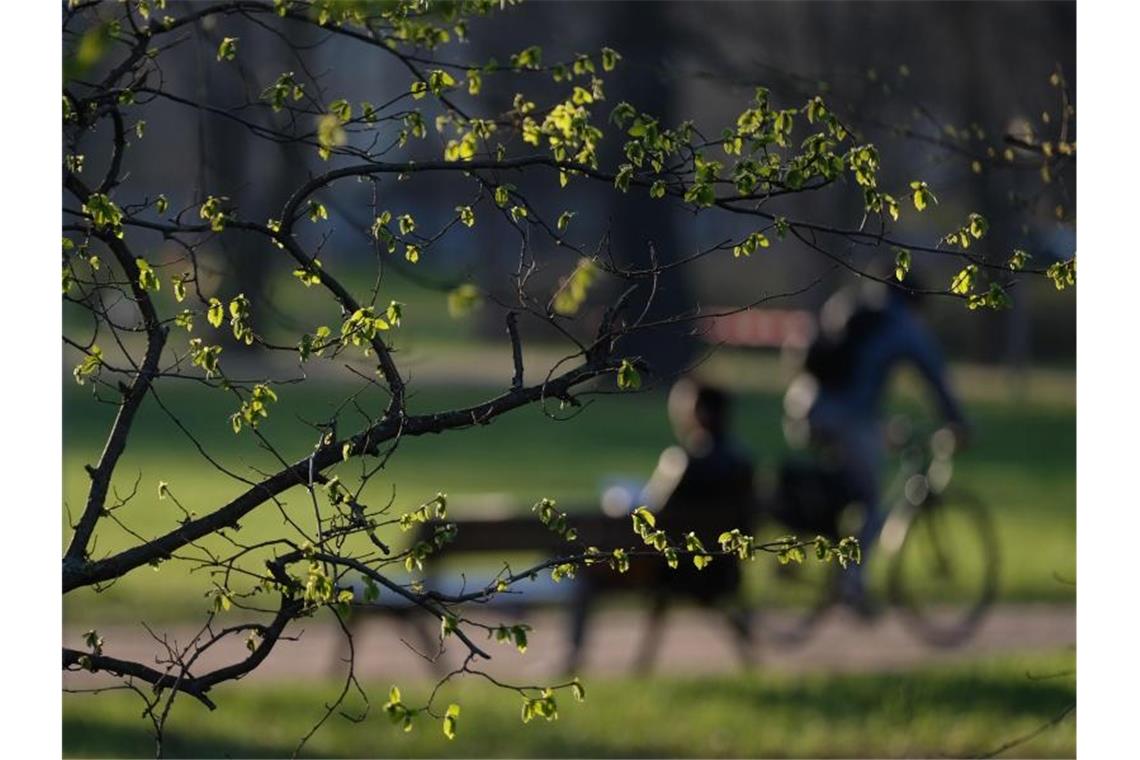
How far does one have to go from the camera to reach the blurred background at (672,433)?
6754 mm

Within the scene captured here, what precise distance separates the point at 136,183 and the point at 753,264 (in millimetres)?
22217

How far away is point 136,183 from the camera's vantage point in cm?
5681

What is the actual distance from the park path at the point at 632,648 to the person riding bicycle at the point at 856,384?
2.09 feet

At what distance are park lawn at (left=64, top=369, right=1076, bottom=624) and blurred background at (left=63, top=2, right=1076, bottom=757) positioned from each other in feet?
0.28

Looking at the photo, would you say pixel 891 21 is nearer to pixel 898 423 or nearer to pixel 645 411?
pixel 645 411

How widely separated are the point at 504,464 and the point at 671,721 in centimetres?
1535

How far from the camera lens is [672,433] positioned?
28703mm

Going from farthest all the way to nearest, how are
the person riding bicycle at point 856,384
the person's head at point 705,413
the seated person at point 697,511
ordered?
the person riding bicycle at point 856,384 < the person's head at point 705,413 < the seated person at point 697,511

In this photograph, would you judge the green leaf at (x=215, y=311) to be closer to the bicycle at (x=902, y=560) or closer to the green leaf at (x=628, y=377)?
the green leaf at (x=628, y=377)

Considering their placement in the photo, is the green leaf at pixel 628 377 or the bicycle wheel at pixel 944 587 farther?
the bicycle wheel at pixel 944 587

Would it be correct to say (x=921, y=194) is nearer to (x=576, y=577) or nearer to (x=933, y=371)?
(x=576, y=577)

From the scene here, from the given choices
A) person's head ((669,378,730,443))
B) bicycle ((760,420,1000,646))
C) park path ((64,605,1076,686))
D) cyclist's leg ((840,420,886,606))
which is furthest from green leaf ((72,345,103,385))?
cyclist's leg ((840,420,886,606))

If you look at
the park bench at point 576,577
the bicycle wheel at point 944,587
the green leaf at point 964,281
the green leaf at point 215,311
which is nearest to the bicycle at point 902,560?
the bicycle wheel at point 944,587

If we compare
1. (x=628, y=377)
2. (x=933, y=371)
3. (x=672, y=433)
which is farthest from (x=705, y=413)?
(x=672, y=433)
